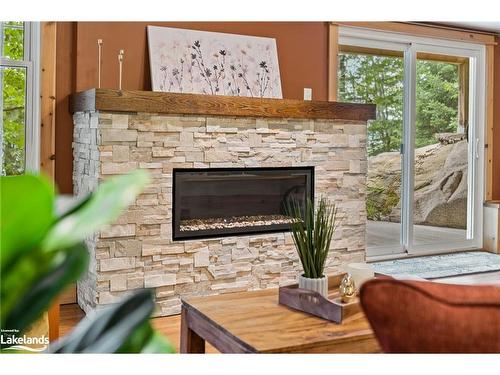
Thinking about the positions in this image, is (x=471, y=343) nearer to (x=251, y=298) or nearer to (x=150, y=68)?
(x=251, y=298)

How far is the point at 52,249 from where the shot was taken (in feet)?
1.04

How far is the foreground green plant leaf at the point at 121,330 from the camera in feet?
1.25

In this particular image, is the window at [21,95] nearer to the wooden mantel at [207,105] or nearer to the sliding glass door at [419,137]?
the wooden mantel at [207,105]

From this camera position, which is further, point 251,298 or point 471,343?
point 251,298

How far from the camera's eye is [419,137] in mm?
5824

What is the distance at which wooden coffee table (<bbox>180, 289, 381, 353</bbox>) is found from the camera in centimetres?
172

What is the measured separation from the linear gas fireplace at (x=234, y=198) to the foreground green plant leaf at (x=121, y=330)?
3.42 metres

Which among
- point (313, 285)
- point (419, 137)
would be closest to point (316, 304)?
point (313, 285)

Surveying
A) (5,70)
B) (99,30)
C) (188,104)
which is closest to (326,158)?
(188,104)

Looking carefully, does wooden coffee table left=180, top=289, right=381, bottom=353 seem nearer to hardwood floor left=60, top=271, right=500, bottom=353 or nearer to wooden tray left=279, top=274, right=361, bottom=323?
wooden tray left=279, top=274, right=361, bottom=323

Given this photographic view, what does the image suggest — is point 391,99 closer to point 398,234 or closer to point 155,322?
point 398,234

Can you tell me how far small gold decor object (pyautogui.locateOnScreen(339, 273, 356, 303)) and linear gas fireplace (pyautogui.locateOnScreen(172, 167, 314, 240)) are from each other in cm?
183

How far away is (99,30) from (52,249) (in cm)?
390

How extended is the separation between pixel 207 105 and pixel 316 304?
83.5 inches
